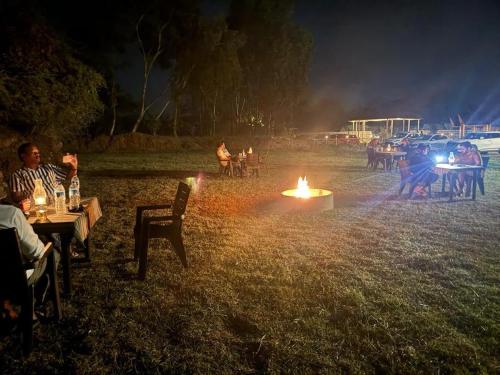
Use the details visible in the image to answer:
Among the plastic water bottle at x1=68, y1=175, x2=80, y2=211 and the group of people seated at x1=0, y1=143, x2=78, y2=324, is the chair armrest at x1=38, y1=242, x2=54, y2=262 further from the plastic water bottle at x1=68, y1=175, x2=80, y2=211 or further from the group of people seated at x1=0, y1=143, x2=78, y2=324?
the plastic water bottle at x1=68, y1=175, x2=80, y2=211

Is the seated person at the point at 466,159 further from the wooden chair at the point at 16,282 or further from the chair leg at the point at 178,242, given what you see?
the wooden chair at the point at 16,282

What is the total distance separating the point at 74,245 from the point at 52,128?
32.1 ft

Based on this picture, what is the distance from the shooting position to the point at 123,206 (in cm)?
884

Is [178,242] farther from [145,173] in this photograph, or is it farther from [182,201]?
[145,173]

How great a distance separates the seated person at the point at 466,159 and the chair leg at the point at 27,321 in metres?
9.42

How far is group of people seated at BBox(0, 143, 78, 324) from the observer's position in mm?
3029

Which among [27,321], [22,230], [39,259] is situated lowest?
[27,321]

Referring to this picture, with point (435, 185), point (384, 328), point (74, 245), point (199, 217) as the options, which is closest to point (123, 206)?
point (199, 217)

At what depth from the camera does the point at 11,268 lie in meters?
2.95

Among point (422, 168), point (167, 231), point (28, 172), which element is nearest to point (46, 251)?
point (167, 231)

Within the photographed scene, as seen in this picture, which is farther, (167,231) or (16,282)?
(167,231)

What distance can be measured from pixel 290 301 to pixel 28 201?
112 inches

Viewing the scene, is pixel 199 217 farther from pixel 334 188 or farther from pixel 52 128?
pixel 52 128

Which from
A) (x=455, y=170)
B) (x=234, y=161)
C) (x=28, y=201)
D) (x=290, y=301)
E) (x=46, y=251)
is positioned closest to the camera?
(x=46, y=251)
